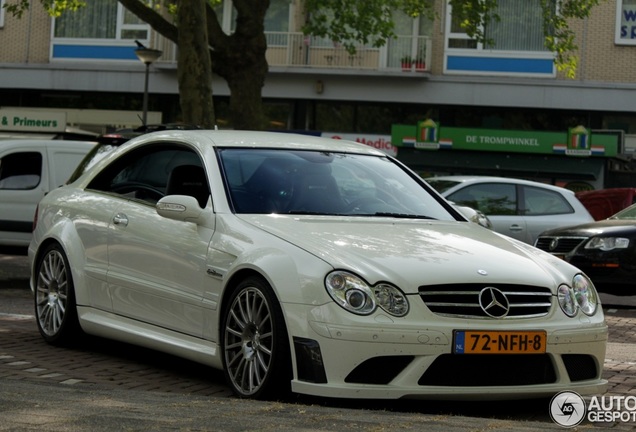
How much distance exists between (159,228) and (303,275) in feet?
5.70

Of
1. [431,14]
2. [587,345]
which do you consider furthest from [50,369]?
[431,14]

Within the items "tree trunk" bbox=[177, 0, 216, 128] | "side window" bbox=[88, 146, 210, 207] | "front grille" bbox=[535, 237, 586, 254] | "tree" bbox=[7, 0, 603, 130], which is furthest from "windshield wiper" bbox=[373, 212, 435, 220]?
"tree" bbox=[7, 0, 603, 130]

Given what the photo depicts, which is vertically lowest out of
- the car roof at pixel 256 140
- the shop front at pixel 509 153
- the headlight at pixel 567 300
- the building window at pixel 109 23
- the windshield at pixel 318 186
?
the headlight at pixel 567 300

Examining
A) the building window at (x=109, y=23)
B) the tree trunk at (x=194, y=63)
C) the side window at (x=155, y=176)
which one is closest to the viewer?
the side window at (x=155, y=176)

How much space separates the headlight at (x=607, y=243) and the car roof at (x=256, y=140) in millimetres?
7454

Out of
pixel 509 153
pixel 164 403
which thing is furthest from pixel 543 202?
pixel 509 153

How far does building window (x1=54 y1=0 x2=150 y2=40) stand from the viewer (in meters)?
40.5

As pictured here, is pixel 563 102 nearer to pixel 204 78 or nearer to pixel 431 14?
pixel 431 14

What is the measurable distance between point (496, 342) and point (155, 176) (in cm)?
312

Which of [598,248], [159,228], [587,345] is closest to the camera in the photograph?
[587,345]

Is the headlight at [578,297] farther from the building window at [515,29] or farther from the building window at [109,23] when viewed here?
the building window at [109,23]

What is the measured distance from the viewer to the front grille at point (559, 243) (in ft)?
52.8

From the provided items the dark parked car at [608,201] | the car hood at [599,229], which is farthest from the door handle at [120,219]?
the dark parked car at [608,201]

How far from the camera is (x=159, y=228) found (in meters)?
8.01
